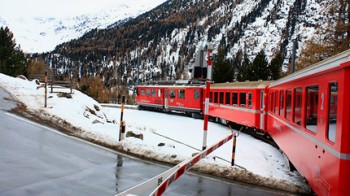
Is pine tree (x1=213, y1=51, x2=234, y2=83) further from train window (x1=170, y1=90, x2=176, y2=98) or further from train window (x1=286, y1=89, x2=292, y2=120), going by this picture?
train window (x1=286, y1=89, x2=292, y2=120)

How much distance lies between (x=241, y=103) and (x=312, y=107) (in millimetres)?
12942

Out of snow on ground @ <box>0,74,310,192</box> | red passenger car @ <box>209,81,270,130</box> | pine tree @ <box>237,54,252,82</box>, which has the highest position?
pine tree @ <box>237,54,252,82</box>

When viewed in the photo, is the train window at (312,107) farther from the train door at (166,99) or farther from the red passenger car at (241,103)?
the train door at (166,99)

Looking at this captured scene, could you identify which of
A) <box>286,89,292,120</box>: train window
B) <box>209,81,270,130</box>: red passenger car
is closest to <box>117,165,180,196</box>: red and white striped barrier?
<box>286,89,292,120</box>: train window

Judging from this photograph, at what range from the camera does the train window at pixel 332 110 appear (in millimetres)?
4715

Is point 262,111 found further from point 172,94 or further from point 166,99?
point 166,99

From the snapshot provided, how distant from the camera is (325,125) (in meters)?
5.06

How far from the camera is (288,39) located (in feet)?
631

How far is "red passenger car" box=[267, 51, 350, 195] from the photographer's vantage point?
436 cm

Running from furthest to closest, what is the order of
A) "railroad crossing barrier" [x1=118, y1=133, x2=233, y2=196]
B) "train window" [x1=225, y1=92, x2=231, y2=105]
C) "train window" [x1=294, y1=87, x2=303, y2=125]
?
"train window" [x1=225, y1=92, x2=231, y2=105] → "train window" [x1=294, y1=87, x2=303, y2=125] → "railroad crossing barrier" [x1=118, y1=133, x2=233, y2=196]

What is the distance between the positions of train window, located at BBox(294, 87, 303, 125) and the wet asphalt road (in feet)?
5.33

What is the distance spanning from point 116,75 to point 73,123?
170 m

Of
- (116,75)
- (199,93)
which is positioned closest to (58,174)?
(199,93)

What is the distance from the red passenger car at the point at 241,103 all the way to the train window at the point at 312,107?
9.52 meters
